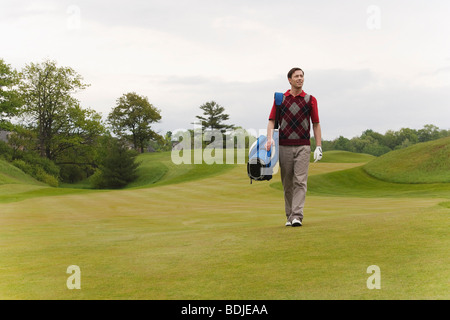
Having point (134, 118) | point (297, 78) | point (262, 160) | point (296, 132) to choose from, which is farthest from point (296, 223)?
point (134, 118)

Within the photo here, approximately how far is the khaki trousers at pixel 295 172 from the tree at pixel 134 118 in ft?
285

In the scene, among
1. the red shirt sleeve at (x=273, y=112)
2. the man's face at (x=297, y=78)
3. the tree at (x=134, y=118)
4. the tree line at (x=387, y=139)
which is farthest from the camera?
the tree line at (x=387, y=139)

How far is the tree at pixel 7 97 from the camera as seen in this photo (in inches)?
2491

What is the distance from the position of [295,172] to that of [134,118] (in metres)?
88.7

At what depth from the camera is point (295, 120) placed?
30.8 ft

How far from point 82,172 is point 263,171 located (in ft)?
272

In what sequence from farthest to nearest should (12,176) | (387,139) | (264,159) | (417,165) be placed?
(387,139)
(12,176)
(417,165)
(264,159)

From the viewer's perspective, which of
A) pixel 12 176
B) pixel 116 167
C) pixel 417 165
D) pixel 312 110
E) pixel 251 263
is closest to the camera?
pixel 251 263

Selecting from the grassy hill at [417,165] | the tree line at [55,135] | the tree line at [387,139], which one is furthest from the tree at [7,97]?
the tree line at [387,139]

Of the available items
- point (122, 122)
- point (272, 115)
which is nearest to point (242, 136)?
point (122, 122)

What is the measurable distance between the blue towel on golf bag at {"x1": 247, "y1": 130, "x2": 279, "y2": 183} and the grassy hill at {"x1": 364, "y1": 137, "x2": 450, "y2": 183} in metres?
31.2

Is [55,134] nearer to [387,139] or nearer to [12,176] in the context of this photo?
[12,176]

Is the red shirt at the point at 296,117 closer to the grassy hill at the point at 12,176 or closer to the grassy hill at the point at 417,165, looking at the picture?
the grassy hill at the point at 417,165

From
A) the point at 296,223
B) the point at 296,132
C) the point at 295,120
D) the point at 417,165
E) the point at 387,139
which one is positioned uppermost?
the point at 387,139
